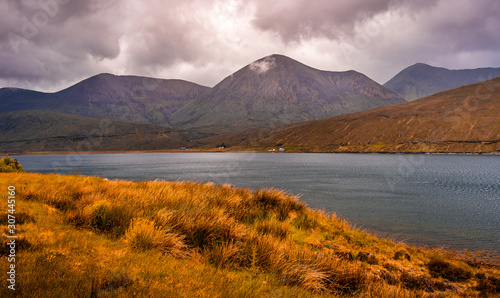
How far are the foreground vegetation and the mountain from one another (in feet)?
445

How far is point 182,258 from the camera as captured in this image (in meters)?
5.91

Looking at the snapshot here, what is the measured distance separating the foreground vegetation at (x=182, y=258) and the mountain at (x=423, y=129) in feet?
445

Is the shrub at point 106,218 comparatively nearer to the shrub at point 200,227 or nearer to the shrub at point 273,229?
the shrub at point 200,227

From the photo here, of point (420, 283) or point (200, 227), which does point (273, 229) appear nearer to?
point (200, 227)

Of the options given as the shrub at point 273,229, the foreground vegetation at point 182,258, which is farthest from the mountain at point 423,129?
the shrub at point 273,229

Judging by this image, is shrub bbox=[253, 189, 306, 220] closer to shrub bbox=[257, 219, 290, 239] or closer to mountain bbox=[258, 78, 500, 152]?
shrub bbox=[257, 219, 290, 239]

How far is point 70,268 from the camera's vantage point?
4160 mm

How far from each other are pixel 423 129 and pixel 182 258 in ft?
525

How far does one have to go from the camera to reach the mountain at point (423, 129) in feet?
405

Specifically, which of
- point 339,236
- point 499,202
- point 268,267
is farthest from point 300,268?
point 499,202

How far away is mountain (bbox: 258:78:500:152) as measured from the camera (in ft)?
405

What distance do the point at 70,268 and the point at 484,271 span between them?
13.7 metres

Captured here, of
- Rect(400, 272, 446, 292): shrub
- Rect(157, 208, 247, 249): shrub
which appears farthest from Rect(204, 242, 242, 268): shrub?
Rect(400, 272, 446, 292): shrub

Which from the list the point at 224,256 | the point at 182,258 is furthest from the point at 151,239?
the point at 224,256
